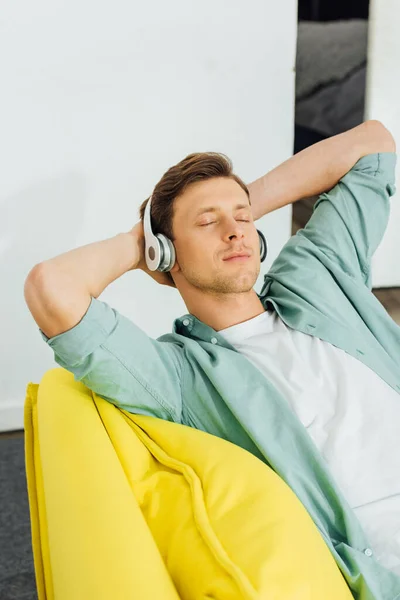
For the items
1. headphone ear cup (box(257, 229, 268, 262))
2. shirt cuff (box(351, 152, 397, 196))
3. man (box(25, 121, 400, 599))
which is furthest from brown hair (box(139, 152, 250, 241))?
shirt cuff (box(351, 152, 397, 196))

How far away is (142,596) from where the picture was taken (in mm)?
924

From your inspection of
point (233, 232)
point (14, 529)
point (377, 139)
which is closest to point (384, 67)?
point (377, 139)

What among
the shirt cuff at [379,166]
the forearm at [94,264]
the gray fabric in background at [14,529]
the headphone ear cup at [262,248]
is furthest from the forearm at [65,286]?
the gray fabric in background at [14,529]

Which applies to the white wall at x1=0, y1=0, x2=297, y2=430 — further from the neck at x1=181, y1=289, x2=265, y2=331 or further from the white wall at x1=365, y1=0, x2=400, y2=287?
the neck at x1=181, y1=289, x2=265, y2=331

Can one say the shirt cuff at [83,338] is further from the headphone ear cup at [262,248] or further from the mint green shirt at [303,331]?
the headphone ear cup at [262,248]

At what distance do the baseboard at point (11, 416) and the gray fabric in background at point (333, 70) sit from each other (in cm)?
161

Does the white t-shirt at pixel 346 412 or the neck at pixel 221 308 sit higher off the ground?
the neck at pixel 221 308

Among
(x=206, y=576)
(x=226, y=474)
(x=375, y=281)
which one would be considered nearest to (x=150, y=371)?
(x=226, y=474)

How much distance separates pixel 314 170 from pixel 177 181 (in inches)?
14.8

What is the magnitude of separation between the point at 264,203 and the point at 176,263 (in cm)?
33

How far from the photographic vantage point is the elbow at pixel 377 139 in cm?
179

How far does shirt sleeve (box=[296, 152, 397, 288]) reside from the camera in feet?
5.52

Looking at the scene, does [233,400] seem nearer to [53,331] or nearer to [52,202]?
[53,331]

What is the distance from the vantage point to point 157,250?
1.50m
